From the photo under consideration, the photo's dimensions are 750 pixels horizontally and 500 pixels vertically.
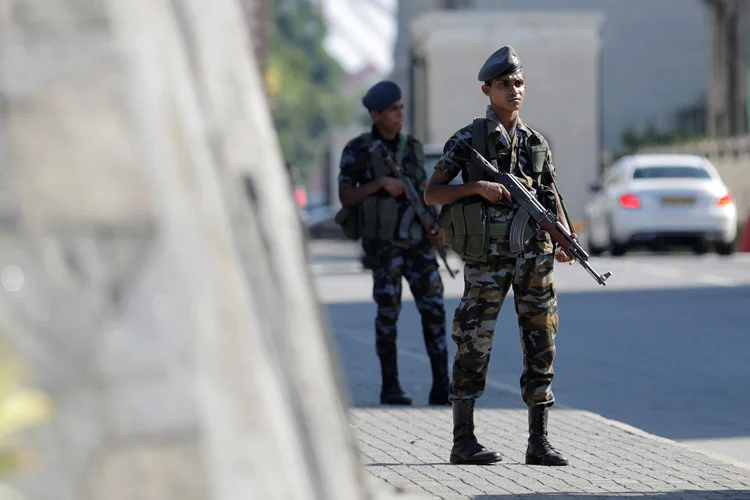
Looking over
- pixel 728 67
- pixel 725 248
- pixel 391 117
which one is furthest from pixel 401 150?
pixel 728 67

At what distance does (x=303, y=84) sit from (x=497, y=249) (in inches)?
5385

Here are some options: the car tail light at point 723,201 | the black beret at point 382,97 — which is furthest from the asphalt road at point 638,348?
the car tail light at point 723,201

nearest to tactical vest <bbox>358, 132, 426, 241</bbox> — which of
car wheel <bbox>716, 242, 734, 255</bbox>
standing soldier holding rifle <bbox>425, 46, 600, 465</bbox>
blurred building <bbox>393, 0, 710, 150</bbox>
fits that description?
standing soldier holding rifle <bbox>425, 46, 600, 465</bbox>

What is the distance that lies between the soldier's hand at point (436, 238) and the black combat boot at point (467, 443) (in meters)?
2.25

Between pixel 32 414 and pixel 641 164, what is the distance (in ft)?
84.4

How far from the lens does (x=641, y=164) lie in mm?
27672

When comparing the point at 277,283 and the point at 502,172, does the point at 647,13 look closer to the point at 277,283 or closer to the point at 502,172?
the point at 502,172

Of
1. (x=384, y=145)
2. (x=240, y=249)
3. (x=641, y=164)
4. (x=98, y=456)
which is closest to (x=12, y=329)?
(x=98, y=456)

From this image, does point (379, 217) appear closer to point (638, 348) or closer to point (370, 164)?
point (370, 164)

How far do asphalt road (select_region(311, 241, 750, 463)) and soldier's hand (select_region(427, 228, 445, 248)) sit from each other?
3.09 ft

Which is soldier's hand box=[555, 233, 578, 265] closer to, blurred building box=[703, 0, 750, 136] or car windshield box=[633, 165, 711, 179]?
car windshield box=[633, 165, 711, 179]

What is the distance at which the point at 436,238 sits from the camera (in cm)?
958

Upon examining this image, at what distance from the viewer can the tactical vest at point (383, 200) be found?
969 cm

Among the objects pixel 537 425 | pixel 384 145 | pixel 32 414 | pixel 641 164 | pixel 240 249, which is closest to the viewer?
pixel 32 414
